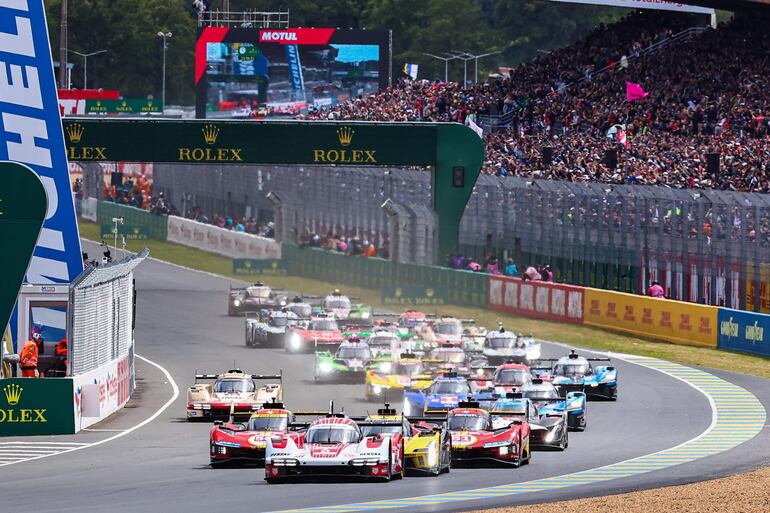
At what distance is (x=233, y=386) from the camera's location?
44094mm

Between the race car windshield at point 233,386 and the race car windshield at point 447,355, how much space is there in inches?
359

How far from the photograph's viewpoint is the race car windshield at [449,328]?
57.6 metres

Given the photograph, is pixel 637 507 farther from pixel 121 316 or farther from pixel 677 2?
pixel 677 2

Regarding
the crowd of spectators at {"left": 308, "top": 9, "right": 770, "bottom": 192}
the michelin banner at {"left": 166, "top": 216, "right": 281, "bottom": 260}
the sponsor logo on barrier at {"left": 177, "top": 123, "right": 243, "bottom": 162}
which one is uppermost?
the crowd of spectators at {"left": 308, "top": 9, "right": 770, "bottom": 192}

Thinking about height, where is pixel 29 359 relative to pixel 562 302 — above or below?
below

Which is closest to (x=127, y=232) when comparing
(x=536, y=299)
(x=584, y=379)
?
(x=536, y=299)

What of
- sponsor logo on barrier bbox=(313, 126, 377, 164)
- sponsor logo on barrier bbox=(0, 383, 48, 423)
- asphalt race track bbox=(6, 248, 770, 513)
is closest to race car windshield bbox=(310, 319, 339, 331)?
asphalt race track bbox=(6, 248, 770, 513)

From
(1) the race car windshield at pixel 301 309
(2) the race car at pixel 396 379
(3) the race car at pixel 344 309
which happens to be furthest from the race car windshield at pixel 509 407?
(1) the race car windshield at pixel 301 309

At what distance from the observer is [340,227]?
8288cm

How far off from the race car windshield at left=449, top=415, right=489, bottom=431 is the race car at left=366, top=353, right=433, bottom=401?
10858 millimetres

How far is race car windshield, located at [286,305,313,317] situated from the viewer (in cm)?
6406

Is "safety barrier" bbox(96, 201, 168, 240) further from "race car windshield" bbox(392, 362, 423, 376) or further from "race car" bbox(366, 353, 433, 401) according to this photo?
"race car windshield" bbox(392, 362, 423, 376)

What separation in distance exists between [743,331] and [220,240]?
4311 cm

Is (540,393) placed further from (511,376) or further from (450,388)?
(511,376)
